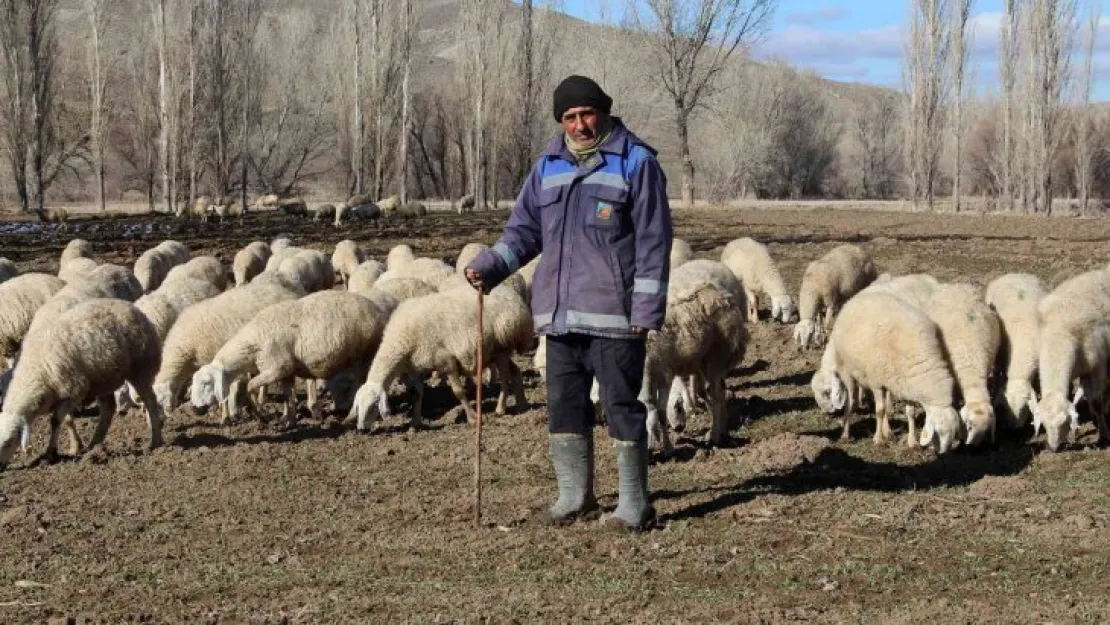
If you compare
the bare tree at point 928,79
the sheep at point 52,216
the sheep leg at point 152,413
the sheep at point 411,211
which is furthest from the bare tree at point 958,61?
the sheep leg at point 152,413

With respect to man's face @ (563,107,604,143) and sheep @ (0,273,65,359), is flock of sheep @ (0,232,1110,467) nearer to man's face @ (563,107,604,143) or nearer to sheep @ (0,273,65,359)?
sheep @ (0,273,65,359)

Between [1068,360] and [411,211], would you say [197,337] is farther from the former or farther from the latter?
[411,211]

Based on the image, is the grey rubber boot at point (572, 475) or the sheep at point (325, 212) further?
the sheep at point (325, 212)

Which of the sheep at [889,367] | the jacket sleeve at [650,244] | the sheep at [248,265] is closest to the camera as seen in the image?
the jacket sleeve at [650,244]

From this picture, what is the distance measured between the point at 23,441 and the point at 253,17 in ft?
139

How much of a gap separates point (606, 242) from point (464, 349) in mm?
4315

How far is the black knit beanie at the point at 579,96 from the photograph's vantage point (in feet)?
19.5

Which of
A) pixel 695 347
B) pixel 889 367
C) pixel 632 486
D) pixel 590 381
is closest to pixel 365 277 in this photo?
pixel 695 347

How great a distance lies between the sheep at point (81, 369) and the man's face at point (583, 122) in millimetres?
4975

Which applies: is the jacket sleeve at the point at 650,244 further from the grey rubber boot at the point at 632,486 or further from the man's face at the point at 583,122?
the grey rubber boot at the point at 632,486

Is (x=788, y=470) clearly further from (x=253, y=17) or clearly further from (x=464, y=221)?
(x=253, y=17)

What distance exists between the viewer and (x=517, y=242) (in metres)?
6.45

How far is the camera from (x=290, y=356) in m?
10.2

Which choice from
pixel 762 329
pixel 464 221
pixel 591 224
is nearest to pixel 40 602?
pixel 591 224
